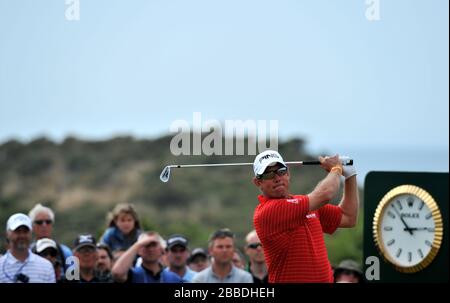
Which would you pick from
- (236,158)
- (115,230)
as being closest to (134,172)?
(236,158)

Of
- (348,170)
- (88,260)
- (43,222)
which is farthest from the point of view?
(43,222)

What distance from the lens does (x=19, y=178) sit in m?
39.2

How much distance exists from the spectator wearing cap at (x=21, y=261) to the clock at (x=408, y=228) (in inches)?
90.9

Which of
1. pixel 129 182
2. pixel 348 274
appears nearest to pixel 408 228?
pixel 348 274

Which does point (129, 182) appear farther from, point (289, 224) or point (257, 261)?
point (289, 224)

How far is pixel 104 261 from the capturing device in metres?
10.2

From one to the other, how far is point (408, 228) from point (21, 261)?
2706 mm

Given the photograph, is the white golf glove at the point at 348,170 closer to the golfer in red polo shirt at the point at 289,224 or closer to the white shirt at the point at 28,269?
the golfer in red polo shirt at the point at 289,224

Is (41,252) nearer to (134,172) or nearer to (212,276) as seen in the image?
(212,276)

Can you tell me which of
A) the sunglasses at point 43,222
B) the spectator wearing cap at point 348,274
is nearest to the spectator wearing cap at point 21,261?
the sunglasses at point 43,222

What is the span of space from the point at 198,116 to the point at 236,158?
913 inches

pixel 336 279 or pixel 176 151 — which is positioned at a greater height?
pixel 176 151

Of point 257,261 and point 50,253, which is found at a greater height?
point 50,253

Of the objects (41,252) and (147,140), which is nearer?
(41,252)
